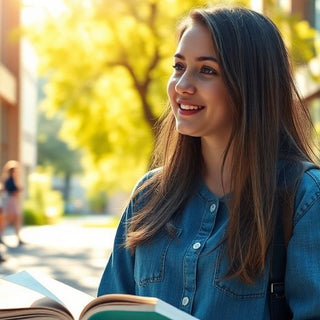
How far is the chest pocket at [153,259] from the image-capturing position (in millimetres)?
2447

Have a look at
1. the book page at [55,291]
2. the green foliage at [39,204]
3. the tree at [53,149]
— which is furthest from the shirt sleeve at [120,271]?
the tree at [53,149]

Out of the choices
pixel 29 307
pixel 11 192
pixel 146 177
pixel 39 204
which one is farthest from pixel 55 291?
pixel 39 204

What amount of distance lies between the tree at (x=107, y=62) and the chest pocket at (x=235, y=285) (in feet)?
54.2

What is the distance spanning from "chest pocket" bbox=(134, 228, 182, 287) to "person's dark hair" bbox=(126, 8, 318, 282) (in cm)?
3

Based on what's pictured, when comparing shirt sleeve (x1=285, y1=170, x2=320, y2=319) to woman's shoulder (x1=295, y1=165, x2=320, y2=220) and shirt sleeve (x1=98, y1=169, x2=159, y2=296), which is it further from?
shirt sleeve (x1=98, y1=169, x2=159, y2=296)

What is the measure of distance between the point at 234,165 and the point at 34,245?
1708cm

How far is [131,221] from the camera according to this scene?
2.63m

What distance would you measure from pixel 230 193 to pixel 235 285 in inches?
11.5

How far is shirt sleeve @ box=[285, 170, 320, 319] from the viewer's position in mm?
2172

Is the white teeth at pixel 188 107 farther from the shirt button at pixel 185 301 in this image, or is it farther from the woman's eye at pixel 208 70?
the shirt button at pixel 185 301

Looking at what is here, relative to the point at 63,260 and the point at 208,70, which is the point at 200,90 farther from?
the point at 63,260

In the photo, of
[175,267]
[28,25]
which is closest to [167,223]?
[175,267]

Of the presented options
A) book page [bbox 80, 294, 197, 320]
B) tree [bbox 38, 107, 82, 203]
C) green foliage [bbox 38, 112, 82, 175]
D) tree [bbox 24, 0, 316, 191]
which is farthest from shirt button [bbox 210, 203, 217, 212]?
green foliage [bbox 38, 112, 82, 175]

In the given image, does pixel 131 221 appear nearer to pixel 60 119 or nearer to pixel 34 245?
pixel 34 245
